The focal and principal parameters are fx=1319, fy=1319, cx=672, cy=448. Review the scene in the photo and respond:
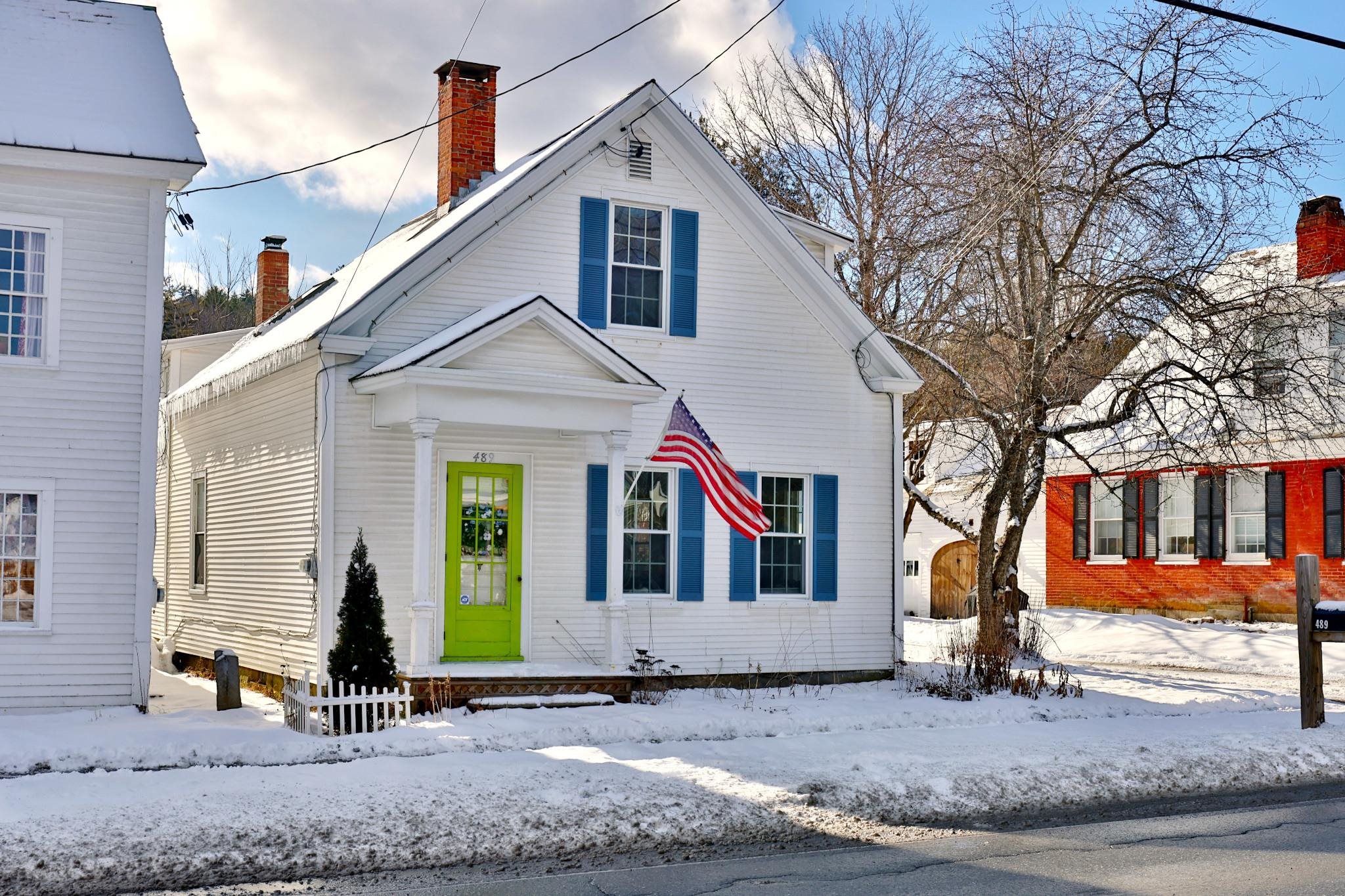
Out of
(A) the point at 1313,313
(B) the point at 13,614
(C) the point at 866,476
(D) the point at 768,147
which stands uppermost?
(D) the point at 768,147

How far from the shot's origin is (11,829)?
7.71 meters

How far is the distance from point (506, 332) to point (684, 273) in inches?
116

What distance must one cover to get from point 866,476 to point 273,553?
24.1 feet

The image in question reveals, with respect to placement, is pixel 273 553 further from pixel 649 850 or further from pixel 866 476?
pixel 649 850

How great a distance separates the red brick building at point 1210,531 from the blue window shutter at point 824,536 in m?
9.06

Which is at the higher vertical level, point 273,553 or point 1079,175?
point 1079,175

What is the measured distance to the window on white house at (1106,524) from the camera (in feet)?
94.1

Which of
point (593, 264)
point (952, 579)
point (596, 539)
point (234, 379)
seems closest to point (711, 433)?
point (596, 539)

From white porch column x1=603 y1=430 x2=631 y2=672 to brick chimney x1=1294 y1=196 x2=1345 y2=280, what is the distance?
1739cm

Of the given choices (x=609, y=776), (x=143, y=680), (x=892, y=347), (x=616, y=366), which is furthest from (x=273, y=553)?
(x=892, y=347)

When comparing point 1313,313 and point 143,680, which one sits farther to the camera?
point 1313,313

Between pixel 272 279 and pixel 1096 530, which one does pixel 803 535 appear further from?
pixel 1096 530

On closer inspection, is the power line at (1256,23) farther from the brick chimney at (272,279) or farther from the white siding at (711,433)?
the brick chimney at (272,279)

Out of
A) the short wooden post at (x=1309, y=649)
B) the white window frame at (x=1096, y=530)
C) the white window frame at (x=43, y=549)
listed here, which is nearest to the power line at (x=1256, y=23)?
the short wooden post at (x=1309, y=649)
